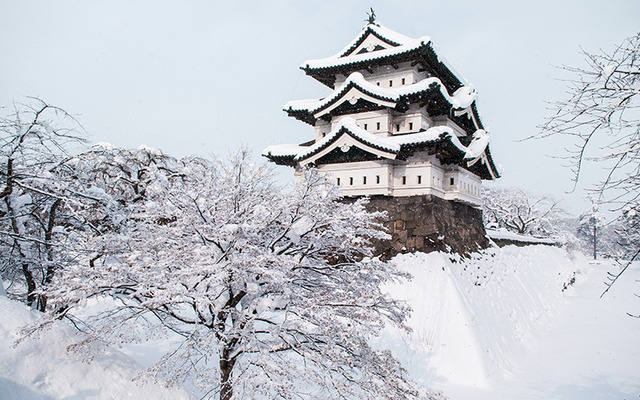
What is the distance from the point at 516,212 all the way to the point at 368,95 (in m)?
31.4

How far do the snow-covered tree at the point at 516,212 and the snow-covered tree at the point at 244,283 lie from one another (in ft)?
115

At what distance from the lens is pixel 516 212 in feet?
127

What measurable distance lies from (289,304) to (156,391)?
2.06m

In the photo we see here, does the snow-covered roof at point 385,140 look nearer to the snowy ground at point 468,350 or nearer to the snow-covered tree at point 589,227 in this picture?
the snowy ground at point 468,350

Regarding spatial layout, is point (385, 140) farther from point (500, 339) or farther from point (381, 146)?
point (500, 339)

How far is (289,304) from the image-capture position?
207 inches

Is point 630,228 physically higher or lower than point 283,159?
lower

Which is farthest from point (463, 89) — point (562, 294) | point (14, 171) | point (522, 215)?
point (522, 215)

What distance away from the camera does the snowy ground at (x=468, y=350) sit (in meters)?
4.11

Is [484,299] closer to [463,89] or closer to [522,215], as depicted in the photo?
[463,89]

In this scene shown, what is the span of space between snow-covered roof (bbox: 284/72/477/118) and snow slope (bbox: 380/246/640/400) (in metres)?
6.68

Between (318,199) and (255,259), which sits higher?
(318,199)

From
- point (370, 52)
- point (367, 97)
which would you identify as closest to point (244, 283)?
point (367, 97)

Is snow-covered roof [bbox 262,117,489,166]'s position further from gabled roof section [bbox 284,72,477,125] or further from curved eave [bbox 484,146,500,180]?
curved eave [bbox 484,146,500,180]
